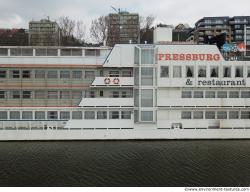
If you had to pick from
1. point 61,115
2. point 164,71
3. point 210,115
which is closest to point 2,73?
point 61,115

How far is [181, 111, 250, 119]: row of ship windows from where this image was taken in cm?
3825

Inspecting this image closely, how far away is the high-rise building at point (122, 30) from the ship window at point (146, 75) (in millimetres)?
29996

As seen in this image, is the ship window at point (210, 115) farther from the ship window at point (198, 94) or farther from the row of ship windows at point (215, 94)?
the ship window at point (198, 94)

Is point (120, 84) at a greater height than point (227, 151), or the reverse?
point (120, 84)

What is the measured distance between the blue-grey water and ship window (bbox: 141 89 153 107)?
3.90 m

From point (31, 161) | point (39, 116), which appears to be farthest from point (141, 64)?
point (31, 161)

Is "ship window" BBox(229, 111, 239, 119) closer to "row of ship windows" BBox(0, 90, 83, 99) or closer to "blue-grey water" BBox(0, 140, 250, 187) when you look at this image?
"blue-grey water" BBox(0, 140, 250, 187)

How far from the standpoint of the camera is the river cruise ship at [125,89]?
37250mm

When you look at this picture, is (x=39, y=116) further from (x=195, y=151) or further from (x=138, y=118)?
(x=195, y=151)

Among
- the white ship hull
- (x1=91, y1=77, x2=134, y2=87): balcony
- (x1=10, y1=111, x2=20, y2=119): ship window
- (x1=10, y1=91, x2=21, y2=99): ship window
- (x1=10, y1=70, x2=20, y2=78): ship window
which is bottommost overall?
the white ship hull

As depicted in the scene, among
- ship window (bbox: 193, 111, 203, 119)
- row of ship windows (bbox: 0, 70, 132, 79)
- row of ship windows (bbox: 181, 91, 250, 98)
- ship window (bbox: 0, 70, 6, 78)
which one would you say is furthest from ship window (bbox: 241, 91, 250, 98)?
ship window (bbox: 0, 70, 6, 78)

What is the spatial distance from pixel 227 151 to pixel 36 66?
20.4 meters

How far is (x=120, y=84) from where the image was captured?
123 feet

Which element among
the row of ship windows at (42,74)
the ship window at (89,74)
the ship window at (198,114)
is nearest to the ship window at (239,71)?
the ship window at (198,114)
